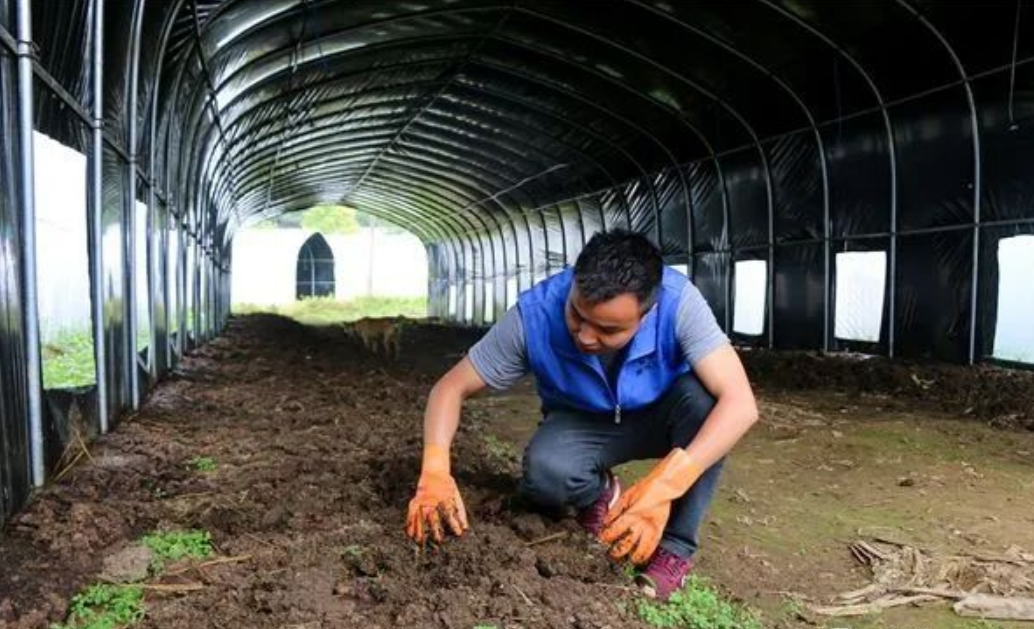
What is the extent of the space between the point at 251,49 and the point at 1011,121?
8.46 metres

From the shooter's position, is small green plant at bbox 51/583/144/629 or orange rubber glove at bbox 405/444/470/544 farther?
orange rubber glove at bbox 405/444/470/544

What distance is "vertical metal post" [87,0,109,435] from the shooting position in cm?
511

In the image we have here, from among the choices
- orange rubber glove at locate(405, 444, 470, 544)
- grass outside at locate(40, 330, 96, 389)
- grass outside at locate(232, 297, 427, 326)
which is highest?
grass outside at locate(40, 330, 96, 389)

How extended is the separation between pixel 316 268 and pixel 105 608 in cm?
4391

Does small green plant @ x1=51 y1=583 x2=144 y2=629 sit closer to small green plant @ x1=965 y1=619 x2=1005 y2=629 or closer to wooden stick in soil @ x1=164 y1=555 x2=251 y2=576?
wooden stick in soil @ x1=164 y1=555 x2=251 y2=576

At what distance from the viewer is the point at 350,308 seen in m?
38.2

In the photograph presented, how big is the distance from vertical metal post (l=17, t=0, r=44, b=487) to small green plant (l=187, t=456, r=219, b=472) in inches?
35.2

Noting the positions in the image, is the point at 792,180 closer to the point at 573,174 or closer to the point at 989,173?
the point at 989,173

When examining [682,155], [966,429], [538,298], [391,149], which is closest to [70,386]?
[538,298]

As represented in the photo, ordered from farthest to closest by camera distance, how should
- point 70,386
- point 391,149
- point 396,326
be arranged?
point 391,149 → point 396,326 → point 70,386

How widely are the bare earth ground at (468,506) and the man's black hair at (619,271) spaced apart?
921 millimetres

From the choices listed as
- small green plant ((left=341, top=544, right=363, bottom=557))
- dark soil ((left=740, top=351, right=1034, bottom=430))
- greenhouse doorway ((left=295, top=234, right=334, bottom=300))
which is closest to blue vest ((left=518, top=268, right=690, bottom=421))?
small green plant ((left=341, top=544, right=363, bottom=557))

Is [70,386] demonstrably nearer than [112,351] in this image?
Yes

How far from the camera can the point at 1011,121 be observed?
925 cm
